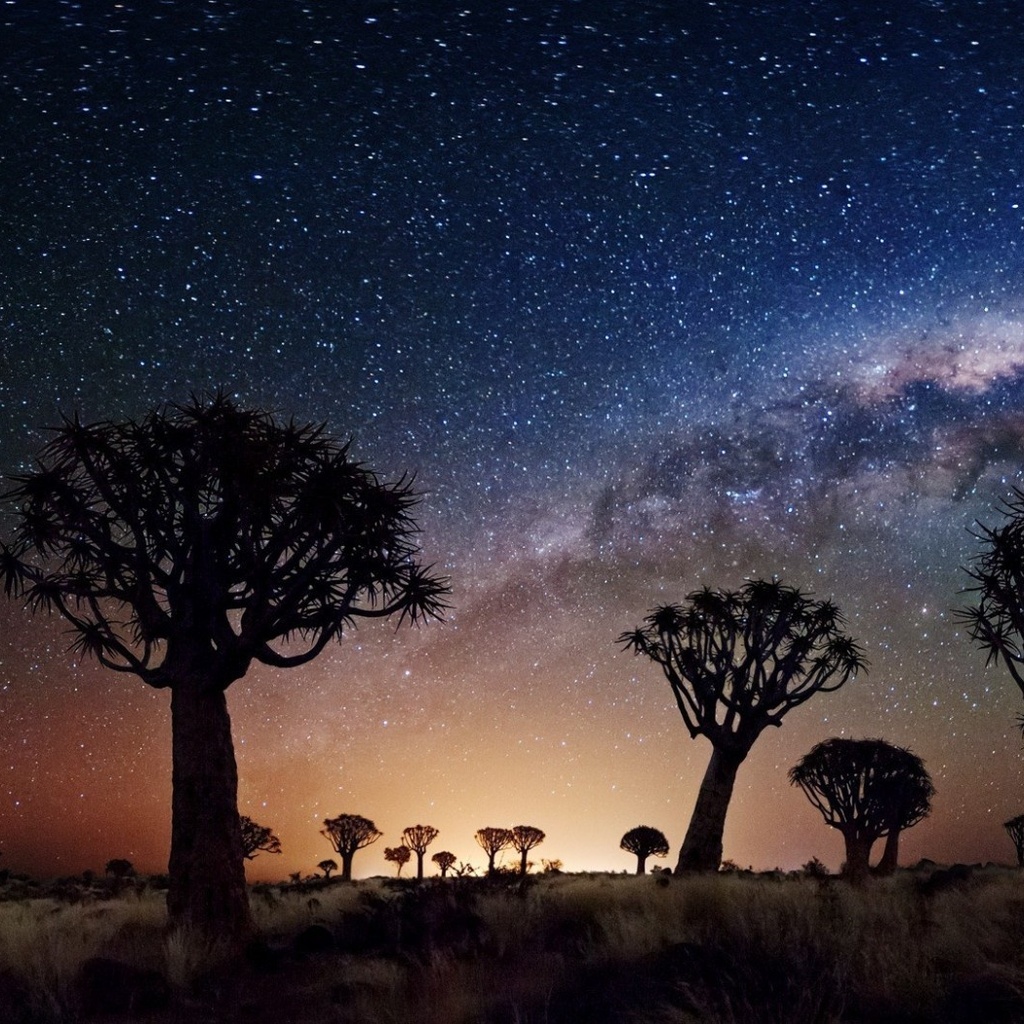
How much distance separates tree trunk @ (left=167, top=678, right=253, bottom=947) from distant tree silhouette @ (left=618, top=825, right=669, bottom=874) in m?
36.5

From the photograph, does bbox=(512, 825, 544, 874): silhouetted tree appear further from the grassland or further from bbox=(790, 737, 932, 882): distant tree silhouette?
the grassland

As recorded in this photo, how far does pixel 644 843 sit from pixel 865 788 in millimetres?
17287

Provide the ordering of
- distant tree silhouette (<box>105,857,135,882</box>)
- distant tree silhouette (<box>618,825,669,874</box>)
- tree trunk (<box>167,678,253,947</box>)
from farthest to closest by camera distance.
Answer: distant tree silhouette (<box>618,825,669,874</box>) → distant tree silhouette (<box>105,857,135,882</box>) → tree trunk (<box>167,678,253,947</box>)

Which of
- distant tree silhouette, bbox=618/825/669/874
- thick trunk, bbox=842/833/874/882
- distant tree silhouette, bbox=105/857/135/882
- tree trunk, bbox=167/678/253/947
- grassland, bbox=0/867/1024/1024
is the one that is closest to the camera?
grassland, bbox=0/867/1024/1024

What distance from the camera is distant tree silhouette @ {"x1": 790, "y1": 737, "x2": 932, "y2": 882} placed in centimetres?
2803

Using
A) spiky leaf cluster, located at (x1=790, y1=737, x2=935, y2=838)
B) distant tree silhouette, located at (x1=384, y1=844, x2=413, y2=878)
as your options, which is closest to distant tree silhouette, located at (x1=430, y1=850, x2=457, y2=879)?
distant tree silhouette, located at (x1=384, y1=844, x2=413, y2=878)

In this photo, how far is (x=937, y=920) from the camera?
823 centimetres

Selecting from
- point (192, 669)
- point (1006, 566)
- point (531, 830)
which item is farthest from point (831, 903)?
point (531, 830)

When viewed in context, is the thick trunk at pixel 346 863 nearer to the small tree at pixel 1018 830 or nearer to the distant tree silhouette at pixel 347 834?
the distant tree silhouette at pixel 347 834

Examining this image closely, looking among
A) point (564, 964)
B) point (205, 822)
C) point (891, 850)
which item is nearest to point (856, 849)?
point (891, 850)

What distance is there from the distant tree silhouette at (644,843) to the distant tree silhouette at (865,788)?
15615 millimetres

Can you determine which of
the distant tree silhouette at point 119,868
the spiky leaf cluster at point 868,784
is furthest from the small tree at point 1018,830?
the distant tree silhouette at point 119,868

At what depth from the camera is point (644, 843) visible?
42.9 m

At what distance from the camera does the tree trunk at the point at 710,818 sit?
59.0 feet
